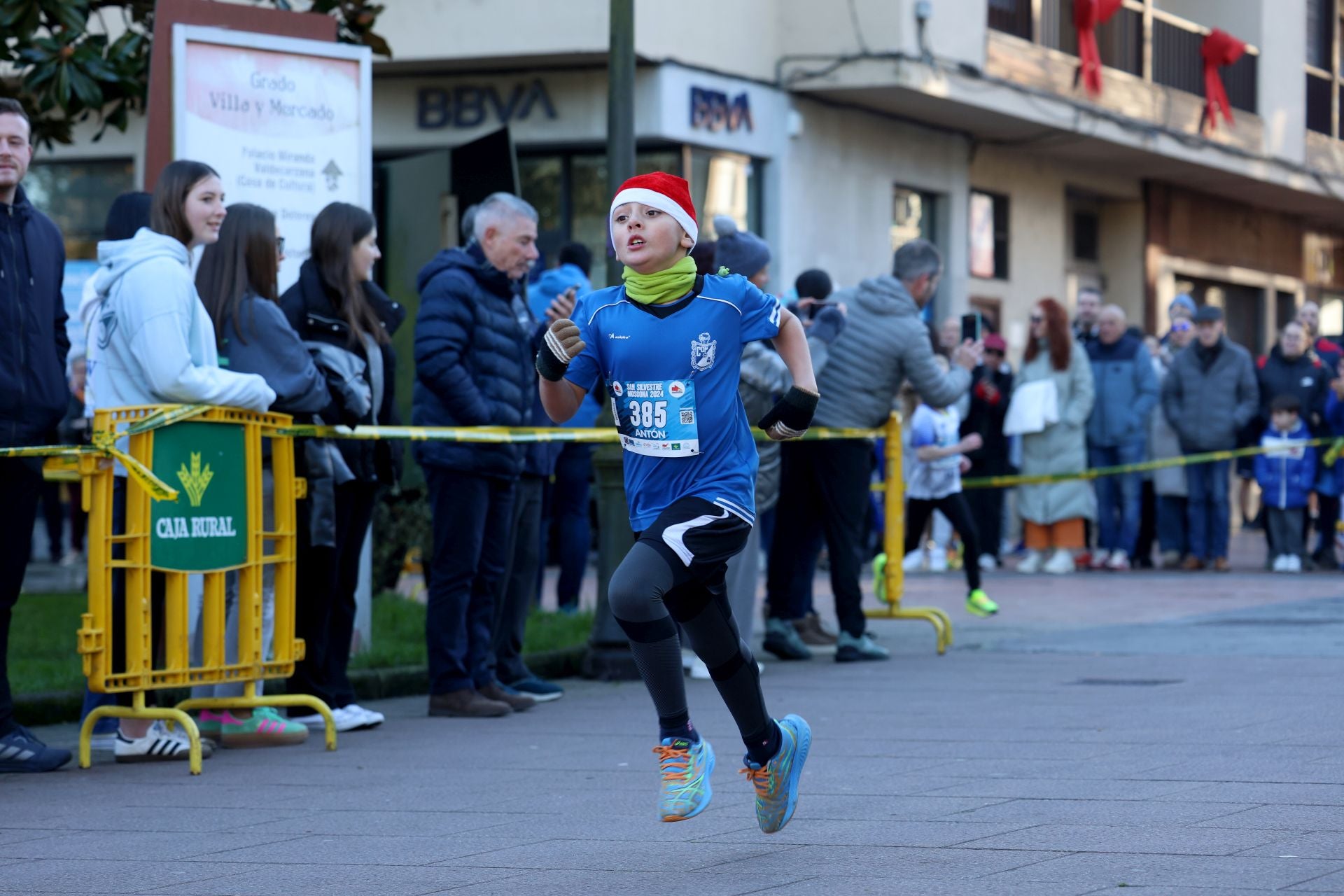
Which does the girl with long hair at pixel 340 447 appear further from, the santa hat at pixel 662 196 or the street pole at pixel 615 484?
the santa hat at pixel 662 196

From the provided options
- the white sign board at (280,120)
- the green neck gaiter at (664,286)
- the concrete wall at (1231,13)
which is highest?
the concrete wall at (1231,13)

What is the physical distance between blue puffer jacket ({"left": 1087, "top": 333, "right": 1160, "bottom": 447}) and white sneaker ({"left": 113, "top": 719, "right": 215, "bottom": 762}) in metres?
12.3

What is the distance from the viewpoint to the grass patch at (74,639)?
9914 millimetres

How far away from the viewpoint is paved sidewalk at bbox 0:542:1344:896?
534 centimetres

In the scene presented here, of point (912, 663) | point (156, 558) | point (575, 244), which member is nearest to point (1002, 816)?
point (156, 558)

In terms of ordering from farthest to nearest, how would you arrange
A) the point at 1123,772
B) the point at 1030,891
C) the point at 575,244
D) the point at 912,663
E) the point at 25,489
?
1. the point at 575,244
2. the point at 912,663
3. the point at 25,489
4. the point at 1123,772
5. the point at 1030,891

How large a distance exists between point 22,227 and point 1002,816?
13.8 ft

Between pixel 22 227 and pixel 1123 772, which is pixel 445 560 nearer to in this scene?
pixel 22 227

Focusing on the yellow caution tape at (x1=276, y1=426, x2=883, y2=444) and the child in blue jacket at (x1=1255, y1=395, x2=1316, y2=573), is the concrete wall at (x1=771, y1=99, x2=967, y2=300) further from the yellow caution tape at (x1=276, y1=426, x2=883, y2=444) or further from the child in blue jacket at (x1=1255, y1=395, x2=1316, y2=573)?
the yellow caution tape at (x1=276, y1=426, x2=883, y2=444)

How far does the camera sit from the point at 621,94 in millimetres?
10938

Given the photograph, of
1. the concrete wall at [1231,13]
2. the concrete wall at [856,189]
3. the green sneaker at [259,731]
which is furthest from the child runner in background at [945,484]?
the concrete wall at [1231,13]

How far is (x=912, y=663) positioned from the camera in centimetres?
1133

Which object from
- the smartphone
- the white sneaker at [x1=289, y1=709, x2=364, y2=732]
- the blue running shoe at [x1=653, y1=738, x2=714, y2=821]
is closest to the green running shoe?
the smartphone

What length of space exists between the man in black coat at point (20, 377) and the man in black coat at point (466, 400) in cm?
173
